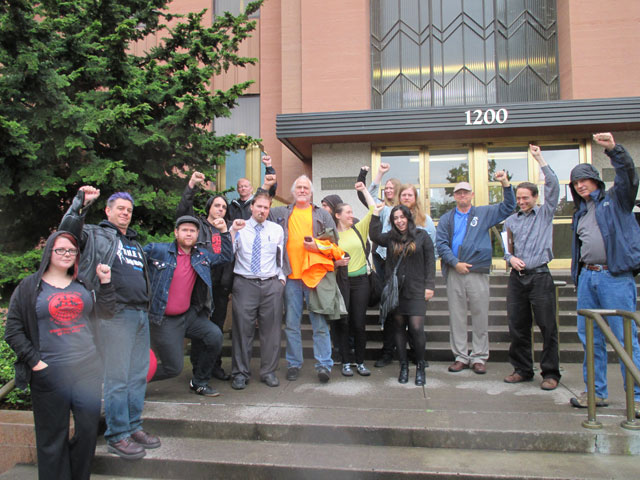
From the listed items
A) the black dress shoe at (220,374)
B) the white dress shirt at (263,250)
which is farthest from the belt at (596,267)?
the black dress shoe at (220,374)

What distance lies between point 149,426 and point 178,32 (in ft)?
17.1

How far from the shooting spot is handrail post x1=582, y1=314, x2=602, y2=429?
3.67m

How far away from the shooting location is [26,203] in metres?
5.86

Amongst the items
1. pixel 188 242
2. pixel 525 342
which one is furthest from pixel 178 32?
pixel 525 342

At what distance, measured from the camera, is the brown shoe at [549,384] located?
4.60 metres

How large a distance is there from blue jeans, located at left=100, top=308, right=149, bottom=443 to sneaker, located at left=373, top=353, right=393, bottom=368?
2.81 meters

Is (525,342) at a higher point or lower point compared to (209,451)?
higher

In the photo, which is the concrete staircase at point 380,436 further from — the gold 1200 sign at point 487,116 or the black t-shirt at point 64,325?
the gold 1200 sign at point 487,116

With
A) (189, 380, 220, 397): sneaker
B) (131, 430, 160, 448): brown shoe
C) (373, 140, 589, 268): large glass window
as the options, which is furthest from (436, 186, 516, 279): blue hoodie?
(373, 140, 589, 268): large glass window

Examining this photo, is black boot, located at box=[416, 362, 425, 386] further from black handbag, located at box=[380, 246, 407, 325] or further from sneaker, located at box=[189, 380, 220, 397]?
sneaker, located at box=[189, 380, 220, 397]

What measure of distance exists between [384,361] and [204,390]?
2.20 m

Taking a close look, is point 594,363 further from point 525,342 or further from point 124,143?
point 124,143

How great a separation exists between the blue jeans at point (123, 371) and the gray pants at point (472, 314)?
11.3ft

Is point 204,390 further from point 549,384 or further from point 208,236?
point 549,384
